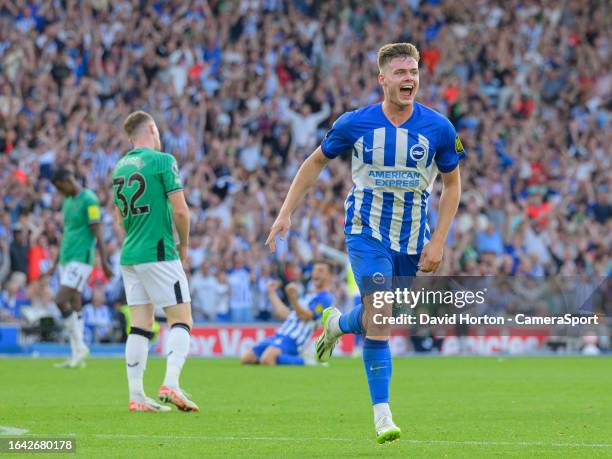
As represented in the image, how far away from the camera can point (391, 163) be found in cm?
855

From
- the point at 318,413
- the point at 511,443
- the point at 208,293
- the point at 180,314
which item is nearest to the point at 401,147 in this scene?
the point at 511,443

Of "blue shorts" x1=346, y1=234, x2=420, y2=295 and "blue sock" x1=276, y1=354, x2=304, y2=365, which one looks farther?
"blue sock" x1=276, y1=354, x2=304, y2=365

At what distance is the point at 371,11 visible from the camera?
30.8 meters

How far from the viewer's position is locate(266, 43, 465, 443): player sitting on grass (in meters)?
8.45

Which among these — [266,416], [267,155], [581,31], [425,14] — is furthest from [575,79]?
[266,416]

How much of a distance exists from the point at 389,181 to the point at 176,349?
3.29 m

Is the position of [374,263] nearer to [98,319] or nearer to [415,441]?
[415,441]

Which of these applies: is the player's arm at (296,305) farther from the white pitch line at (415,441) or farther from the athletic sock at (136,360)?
the white pitch line at (415,441)

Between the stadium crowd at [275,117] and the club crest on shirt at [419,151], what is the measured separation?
14716 millimetres

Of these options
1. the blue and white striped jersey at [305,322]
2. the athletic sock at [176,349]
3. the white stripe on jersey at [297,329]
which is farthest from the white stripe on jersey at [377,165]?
the white stripe on jersey at [297,329]

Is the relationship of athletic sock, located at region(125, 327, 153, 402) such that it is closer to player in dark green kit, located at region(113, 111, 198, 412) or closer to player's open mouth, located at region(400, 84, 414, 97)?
player in dark green kit, located at region(113, 111, 198, 412)

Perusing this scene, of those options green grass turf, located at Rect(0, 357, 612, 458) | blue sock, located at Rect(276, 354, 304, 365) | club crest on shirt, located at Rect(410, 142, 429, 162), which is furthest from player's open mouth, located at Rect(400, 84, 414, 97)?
blue sock, located at Rect(276, 354, 304, 365)

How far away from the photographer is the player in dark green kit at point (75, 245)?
16688 millimetres

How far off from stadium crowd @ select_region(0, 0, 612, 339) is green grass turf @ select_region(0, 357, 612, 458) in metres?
6.23
